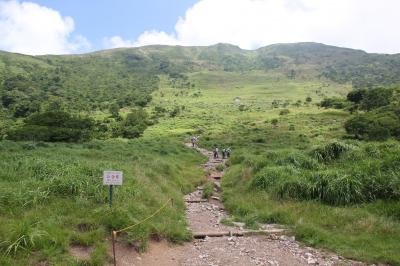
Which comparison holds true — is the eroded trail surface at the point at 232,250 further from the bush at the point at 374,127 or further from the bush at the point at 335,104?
the bush at the point at 335,104

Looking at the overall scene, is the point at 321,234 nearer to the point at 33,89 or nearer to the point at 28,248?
the point at 28,248

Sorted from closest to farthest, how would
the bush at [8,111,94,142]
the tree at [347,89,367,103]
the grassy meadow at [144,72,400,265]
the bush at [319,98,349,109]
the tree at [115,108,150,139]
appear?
the grassy meadow at [144,72,400,265]
the bush at [8,111,94,142]
the tree at [115,108,150,139]
the tree at [347,89,367,103]
the bush at [319,98,349,109]

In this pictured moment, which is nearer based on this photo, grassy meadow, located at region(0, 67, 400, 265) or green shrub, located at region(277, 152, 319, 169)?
grassy meadow, located at region(0, 67, 400, 265)

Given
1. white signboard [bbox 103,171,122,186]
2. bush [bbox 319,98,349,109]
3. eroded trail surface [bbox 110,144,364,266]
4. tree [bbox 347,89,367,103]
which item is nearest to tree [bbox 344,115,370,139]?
bush [bbox 319,98,349,109]

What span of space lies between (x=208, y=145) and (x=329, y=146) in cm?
3364

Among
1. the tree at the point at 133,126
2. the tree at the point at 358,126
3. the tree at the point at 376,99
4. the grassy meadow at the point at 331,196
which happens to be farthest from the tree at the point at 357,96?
the grassy meadow at the point at 331,196

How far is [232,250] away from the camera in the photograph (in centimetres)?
1394

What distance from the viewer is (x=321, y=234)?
14.7 m

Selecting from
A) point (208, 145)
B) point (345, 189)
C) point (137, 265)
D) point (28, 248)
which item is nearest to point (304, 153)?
point (345, 189)

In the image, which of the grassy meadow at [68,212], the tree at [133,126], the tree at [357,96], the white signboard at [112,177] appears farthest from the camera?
the tree at [357,96]

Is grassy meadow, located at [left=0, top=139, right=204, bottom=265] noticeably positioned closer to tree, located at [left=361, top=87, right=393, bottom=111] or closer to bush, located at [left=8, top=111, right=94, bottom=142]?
bush, located at [left=8, top=111, right=94, bottom=142]

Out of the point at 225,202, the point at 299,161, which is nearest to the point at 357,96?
the point at 299,161

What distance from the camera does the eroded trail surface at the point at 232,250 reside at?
41.8ft

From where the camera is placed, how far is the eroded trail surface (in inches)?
502
